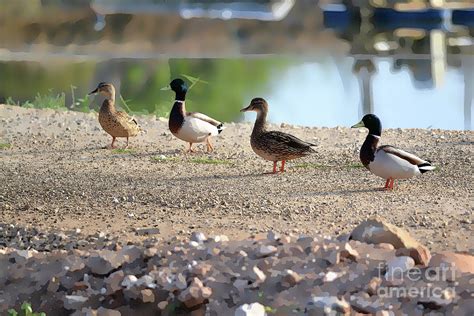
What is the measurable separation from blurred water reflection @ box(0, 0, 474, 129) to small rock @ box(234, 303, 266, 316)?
260 inches

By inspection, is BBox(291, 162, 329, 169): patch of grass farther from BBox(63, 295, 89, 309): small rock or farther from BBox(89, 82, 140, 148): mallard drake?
BBox(63, 295, 89, 309): small rock

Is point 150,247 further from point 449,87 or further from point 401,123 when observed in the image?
point 449,87

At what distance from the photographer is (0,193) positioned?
20.3 ft

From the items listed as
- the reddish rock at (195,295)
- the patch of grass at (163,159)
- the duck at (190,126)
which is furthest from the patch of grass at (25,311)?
the duck at (190,126)

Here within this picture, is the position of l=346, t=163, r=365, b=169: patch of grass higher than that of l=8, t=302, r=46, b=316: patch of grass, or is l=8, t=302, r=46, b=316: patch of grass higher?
l=8, t=302, r=46, b=316: patch of grass

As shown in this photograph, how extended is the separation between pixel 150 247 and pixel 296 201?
192 centimetres

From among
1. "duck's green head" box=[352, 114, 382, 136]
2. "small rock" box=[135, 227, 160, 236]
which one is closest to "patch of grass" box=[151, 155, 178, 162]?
"duck's green head" box=[352, 114, 382, 136]

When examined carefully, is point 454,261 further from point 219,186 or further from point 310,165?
point 310,165

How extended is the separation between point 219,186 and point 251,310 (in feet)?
9.83

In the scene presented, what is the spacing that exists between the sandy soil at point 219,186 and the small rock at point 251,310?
4.88ft

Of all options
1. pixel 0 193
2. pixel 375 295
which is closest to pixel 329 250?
pixel 375 295

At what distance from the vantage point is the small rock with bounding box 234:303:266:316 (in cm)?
335

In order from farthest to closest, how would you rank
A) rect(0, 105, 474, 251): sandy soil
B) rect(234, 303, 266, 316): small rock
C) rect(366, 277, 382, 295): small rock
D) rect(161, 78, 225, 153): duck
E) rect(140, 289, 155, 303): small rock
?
rect(161, 78, 225, 153): duck
rect(0, 105, 474, 251): sandy soil
rect(140, 289, 155, 303): small rock
rect(366, 277, 382, 295): small rock
rect(234, 303, 266, 316): small rock

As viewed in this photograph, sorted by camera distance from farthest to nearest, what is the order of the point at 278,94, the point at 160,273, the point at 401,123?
1. the point at 278,94
2. the point at 401,123
3. the point at 160,273
